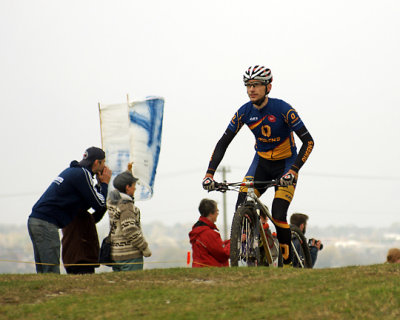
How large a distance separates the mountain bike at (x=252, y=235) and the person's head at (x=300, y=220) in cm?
175

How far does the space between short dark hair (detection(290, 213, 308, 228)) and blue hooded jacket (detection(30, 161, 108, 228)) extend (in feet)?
12.4

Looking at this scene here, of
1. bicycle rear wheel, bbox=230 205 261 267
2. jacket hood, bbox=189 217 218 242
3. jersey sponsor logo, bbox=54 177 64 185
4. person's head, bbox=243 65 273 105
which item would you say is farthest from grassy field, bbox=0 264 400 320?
person's head, bbox=243 65 273 105

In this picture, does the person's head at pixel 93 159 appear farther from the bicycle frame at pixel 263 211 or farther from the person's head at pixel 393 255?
the person's head at pixel 393 255

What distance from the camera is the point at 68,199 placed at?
10.3 meters

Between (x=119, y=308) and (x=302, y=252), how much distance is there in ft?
18.9

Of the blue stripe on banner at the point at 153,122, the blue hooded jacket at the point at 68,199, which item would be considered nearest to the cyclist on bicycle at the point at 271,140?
the blue hooded jacket at the point at 68,199

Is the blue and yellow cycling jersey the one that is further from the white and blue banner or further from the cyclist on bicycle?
the white and blue banner

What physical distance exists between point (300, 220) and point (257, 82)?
3229mm

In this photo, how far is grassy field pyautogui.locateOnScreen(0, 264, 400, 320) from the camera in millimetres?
7020

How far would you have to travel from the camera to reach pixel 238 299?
748 centimetres

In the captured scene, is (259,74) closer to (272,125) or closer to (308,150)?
(272,125)

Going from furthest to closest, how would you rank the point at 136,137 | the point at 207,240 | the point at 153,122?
the point at 153,122 → the point at 136,137 → the point at 207,240

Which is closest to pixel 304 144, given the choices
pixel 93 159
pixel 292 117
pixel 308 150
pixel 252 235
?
pixel 308 150

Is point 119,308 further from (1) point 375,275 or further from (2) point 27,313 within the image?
(1) point 375,275
